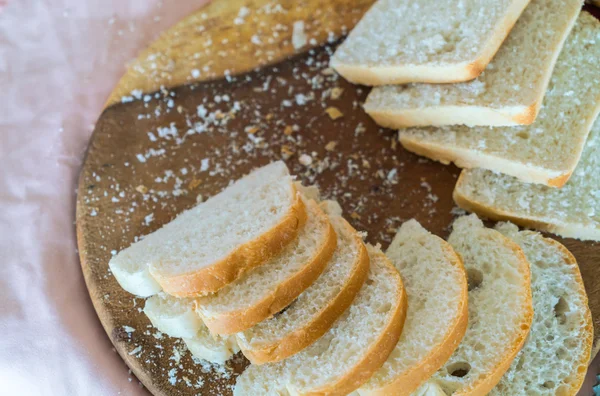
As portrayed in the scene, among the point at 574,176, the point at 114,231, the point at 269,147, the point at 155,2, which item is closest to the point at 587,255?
the point at 574,176

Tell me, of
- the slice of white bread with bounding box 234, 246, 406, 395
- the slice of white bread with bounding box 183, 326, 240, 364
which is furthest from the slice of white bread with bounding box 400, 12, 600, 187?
the slice of white bread with bounding box 183, 326, 240, 364

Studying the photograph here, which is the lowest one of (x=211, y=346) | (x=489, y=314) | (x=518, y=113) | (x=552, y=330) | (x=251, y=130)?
(x=211, y=346)

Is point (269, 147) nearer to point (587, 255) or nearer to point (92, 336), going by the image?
point (92, 336)

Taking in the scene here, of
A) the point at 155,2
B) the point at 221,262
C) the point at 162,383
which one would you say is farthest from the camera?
the point at 155,2

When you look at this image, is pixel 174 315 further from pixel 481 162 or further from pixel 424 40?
pixel 424 40

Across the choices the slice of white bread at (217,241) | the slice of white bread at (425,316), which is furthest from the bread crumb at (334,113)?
the slice of white bread at (425,316)

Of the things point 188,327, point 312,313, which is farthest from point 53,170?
point 312,313

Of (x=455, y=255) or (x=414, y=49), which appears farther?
(x=414, y=49)
